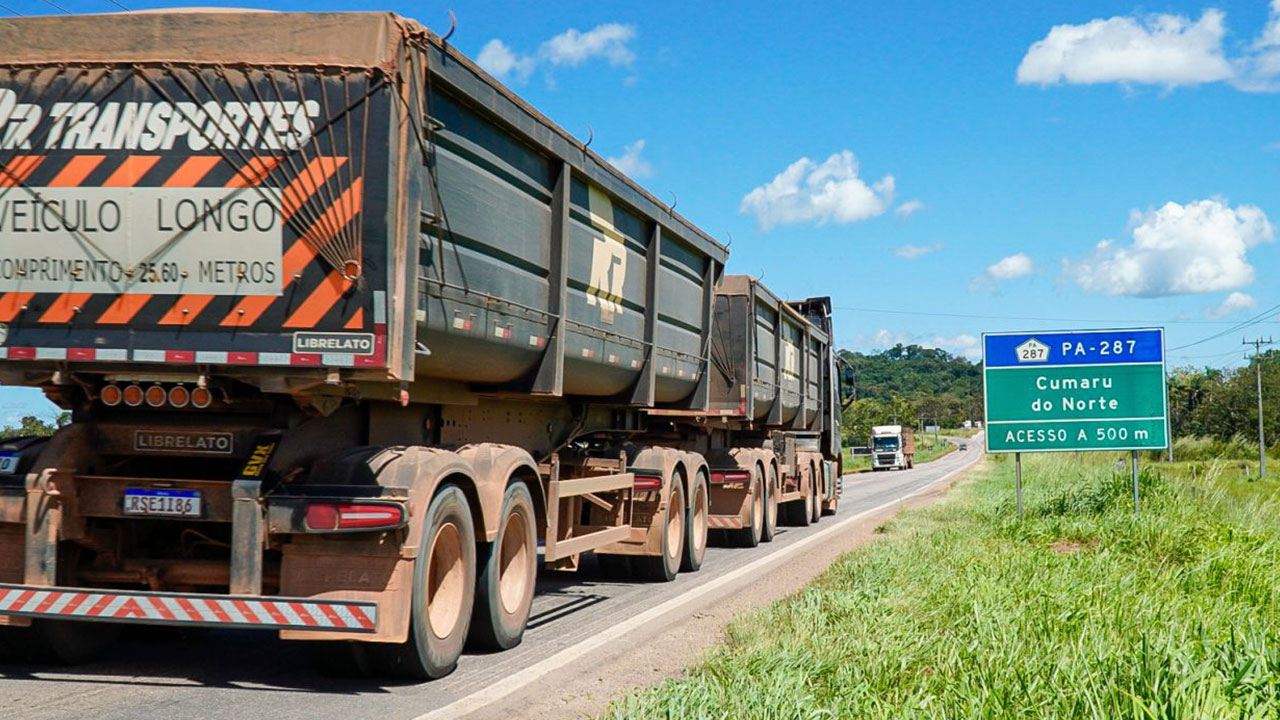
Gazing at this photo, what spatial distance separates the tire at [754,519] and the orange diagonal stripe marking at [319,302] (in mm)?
10343

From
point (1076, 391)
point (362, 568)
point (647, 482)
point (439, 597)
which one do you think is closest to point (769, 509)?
point (1076, 391)

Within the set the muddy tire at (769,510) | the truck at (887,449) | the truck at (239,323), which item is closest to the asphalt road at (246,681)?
the truck at (239,323)

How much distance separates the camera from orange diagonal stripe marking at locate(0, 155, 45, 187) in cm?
649

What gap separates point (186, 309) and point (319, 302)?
71cm

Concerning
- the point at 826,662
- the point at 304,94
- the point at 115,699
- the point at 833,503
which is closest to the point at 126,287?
the point at 304,94

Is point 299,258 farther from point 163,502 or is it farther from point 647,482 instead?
point 647,482

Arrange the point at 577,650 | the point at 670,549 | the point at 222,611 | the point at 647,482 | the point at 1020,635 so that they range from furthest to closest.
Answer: the point at 670,549, the point at 647,482, the point at 577,650, the point at 1020,635, the point at 222,611

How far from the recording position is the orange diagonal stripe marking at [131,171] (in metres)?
6.43

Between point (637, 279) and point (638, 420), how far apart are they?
2.37 metres

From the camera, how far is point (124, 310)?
6.37 metres

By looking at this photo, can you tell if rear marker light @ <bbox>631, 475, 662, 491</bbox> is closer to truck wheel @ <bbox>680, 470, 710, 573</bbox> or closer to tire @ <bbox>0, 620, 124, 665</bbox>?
truck wheel @ <bbox>680, 470, 710, 573</bbox>

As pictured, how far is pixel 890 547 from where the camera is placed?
501 inches

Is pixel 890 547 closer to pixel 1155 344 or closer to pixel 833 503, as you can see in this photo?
pixel 1155 344

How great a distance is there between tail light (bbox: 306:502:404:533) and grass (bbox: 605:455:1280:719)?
1.58 meters
